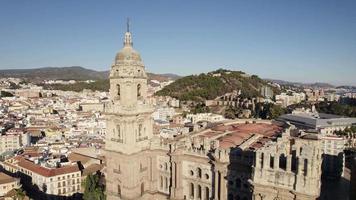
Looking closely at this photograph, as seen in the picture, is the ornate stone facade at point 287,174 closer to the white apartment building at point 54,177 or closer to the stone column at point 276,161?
the stone column at point 276,161

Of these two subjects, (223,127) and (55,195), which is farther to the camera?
(55,195)

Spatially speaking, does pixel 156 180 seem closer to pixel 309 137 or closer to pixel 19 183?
pixel 309 137

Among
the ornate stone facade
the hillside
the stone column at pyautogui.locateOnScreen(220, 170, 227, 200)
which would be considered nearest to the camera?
the ornate stone facade

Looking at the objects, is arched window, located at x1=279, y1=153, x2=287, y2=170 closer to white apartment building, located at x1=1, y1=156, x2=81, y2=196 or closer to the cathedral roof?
the cathedral roof

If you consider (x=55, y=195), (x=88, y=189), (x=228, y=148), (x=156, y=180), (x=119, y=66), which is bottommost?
(x=55, y=195)

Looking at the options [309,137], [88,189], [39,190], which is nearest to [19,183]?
[39,190]

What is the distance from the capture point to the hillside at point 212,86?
16225cm

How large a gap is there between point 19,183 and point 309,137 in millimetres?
53650

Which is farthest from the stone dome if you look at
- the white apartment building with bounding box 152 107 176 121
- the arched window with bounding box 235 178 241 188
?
the white apartment building with bounding box 152 107 176 121

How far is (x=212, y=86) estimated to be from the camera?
547 ft

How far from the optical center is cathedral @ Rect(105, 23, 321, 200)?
115ft

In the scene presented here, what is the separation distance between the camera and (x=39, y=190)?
212ft

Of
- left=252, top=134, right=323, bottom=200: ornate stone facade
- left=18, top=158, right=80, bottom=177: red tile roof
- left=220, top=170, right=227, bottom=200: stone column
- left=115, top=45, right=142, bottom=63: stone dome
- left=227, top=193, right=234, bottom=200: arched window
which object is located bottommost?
left=18, top=158, right=80, bottom=177: red tile roof

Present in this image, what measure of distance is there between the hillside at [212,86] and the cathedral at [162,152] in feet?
379
